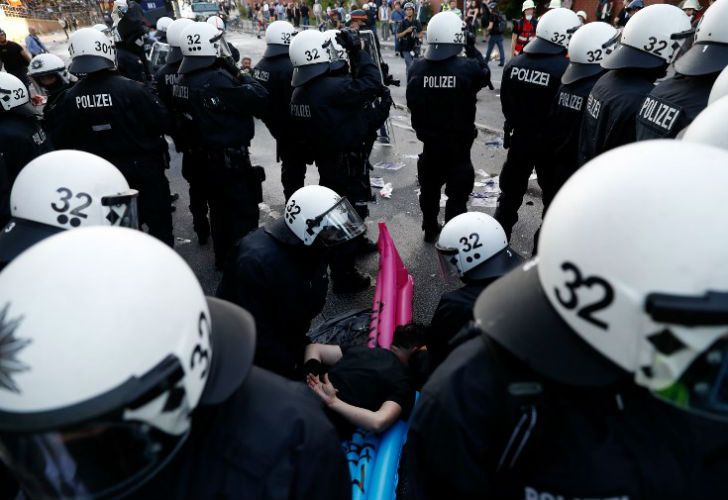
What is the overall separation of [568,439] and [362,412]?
162 cm

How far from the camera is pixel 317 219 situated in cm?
293

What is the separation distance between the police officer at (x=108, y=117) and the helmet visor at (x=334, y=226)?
238cm

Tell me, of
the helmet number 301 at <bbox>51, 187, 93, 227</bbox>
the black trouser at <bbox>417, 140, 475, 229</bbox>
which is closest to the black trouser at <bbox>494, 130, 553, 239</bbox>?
the black trouser at <bbox>417, 140, 475, 229</bbox>

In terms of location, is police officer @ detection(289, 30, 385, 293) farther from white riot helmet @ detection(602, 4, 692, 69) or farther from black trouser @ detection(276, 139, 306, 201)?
white riot helmet @ detection(602, 4, 692, 69)

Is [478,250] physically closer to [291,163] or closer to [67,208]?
[67,208]

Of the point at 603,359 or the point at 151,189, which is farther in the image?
the point at 151,189

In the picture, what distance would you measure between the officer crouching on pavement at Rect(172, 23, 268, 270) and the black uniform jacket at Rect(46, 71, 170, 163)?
0.34 meters

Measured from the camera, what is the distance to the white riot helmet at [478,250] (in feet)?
9.34

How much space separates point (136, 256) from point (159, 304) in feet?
0.44

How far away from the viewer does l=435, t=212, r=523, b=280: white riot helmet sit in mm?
2848

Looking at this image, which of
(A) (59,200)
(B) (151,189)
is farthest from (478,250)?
(B) (151,189)

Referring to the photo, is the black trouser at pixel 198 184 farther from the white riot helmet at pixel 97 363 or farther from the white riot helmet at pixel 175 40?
the white riot helmet at pixel 97 363

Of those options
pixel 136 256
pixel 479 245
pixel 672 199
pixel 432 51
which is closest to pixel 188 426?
pixel 136 256

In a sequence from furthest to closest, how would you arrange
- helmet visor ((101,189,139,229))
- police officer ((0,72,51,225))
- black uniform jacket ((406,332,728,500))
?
police officer ((0,72,51,225)), helmet visor ((101,189,139,229)), black uniform jacket ((406,332,728,500))
